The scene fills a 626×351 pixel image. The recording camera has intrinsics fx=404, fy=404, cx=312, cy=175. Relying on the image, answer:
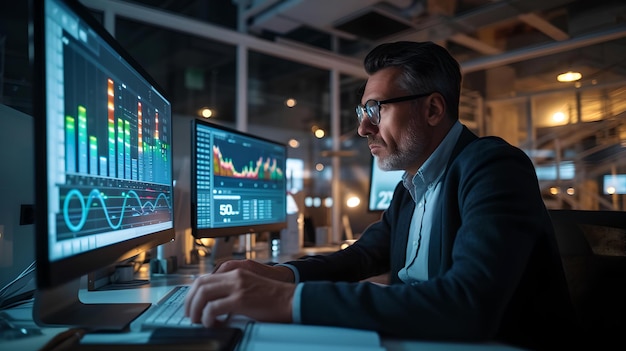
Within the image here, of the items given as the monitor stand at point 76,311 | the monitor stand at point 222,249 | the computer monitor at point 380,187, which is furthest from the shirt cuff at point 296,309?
the computer monitor at point 380,187

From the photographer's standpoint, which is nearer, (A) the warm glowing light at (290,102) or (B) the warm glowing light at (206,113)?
(B) the warm glowing light at (206,113)

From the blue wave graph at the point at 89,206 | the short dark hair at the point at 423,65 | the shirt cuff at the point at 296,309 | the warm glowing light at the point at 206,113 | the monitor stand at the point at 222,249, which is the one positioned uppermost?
the warm glowing light at the point at 206,113

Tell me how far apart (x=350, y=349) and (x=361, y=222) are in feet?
7.82

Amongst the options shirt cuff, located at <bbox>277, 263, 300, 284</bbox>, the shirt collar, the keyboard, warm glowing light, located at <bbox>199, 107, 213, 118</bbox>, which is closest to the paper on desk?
the keyboard

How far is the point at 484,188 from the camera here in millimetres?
893

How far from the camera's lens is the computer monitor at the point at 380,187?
2684 mm

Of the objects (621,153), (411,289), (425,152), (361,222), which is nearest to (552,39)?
(621,153)

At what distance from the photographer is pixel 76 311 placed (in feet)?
3.04

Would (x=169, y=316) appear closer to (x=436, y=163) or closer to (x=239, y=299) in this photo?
→ (x=239, y=299)

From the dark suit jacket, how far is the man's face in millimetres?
150

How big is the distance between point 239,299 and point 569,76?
13.6 ft

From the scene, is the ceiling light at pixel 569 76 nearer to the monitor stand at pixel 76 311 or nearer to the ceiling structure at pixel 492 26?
the ceiling structure at pixel 492 26

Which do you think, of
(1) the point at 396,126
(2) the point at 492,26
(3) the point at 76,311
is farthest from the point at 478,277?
(2) the point at 492,26

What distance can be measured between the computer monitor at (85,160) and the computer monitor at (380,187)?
1735mm
